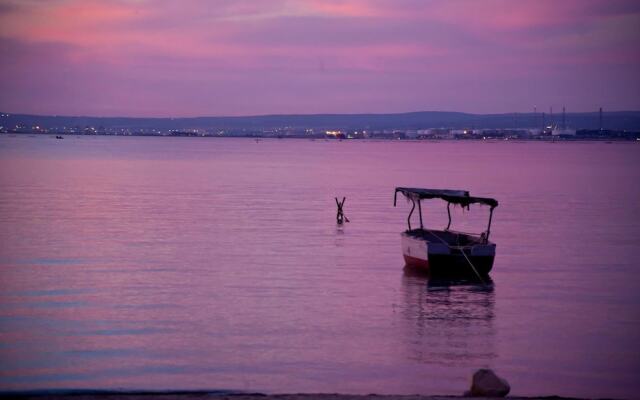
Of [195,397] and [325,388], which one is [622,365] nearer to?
[325,388]

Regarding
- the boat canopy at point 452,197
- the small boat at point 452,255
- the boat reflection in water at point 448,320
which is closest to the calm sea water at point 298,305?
the boat reflection in water at point 448,320

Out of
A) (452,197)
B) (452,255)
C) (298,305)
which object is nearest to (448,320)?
(298,305)

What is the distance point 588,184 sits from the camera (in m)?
93.6

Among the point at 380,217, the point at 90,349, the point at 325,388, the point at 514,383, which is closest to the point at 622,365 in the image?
the point at 514,383

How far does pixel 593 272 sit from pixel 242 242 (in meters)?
14.9

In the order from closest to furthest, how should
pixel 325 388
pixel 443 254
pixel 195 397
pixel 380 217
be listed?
pixel 195 397, pixel 325 388, pixel 443 254, pixel 380 217

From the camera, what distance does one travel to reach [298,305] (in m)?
26.3

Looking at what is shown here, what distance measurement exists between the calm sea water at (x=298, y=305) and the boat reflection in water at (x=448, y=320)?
9cm

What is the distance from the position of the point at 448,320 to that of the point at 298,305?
4.32 m

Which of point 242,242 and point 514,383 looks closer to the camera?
point 514,383

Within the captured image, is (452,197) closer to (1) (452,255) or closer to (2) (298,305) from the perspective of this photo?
(1) (452,255)

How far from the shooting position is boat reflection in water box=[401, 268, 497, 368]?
2089 cm

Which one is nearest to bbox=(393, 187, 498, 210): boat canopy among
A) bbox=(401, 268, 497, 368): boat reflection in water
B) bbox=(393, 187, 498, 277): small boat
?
bbox=(393, 187, 498, 277): small boat

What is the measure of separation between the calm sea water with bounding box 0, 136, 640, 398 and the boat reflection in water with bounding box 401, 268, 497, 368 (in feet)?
0.29
